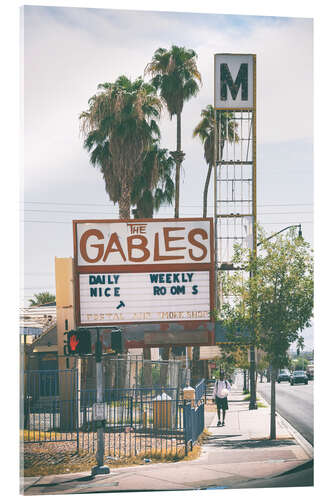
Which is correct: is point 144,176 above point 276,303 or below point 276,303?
above

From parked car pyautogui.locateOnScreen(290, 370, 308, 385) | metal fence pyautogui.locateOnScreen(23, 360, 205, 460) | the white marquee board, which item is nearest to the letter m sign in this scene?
the white marquee board

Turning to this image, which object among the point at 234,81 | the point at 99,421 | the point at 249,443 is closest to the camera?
the point at 99,421

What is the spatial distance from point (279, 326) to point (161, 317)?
3.51m

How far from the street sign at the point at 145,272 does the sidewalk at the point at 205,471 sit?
10.8ft

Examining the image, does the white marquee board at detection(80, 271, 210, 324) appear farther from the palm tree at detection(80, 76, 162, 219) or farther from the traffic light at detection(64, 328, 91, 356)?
the palm tree at detection(80, 76, 162, 219)

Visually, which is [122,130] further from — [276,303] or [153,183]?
[276,303]

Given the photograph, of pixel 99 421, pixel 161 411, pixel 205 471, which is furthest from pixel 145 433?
pixel 99 421

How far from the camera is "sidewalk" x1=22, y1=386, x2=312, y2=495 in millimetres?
14547

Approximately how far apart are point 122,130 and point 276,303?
883 centimetres

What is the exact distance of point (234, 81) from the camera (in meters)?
19.5

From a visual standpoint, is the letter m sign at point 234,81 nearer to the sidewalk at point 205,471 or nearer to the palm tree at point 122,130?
the palm tree at point 122,130

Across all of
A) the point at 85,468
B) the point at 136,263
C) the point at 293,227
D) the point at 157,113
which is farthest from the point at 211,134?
the point at 85,468

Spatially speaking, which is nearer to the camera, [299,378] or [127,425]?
[127,425]
